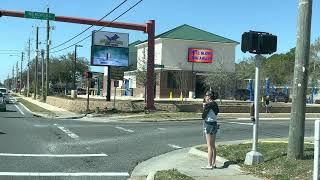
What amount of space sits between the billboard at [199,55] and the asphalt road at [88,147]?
1630 inches

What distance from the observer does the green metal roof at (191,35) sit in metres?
68.7

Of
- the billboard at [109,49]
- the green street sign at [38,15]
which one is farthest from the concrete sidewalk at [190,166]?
the billboard at [109,49]

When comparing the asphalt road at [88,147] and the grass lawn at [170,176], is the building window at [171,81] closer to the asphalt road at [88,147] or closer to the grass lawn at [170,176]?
the asphalt road at [88,147]

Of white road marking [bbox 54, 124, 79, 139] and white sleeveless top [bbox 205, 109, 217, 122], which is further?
white road marking [bbox 54, 124, 79, 139]

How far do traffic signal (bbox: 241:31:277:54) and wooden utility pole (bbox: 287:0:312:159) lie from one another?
69 centimetres

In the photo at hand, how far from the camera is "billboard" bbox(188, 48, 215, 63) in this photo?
67.8m

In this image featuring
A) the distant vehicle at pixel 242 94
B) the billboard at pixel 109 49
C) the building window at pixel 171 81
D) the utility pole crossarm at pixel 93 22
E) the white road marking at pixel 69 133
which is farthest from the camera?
the building window at pixel 171 81

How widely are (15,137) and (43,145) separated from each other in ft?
9.26

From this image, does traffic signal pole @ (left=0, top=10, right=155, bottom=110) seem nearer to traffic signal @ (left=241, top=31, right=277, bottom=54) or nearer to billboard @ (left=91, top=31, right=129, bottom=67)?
billboard @ (left=91, top=31, right=129, bottom=67)

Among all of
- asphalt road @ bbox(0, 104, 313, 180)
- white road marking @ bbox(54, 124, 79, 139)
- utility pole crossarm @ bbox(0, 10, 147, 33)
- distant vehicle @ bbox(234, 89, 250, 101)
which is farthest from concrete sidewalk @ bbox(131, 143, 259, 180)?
distant vehicle @ bbox(234, 89, 250, 101)

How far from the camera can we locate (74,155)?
1562 cm

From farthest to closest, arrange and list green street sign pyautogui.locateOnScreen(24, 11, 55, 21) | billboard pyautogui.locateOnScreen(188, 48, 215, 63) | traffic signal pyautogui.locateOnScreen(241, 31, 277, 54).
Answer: billboard pyautogui.locateOnScreen(188, 48, 215, 63) < green street sign pyautogui.locateOnScreen(24, 11, 55, 21) < traffic signal pyautogui.locateOnScreen(241, 31, 277, 54)

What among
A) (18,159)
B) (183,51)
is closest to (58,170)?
(18,159)

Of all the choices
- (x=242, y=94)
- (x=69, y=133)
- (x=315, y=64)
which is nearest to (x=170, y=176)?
(x=69, y=133)
